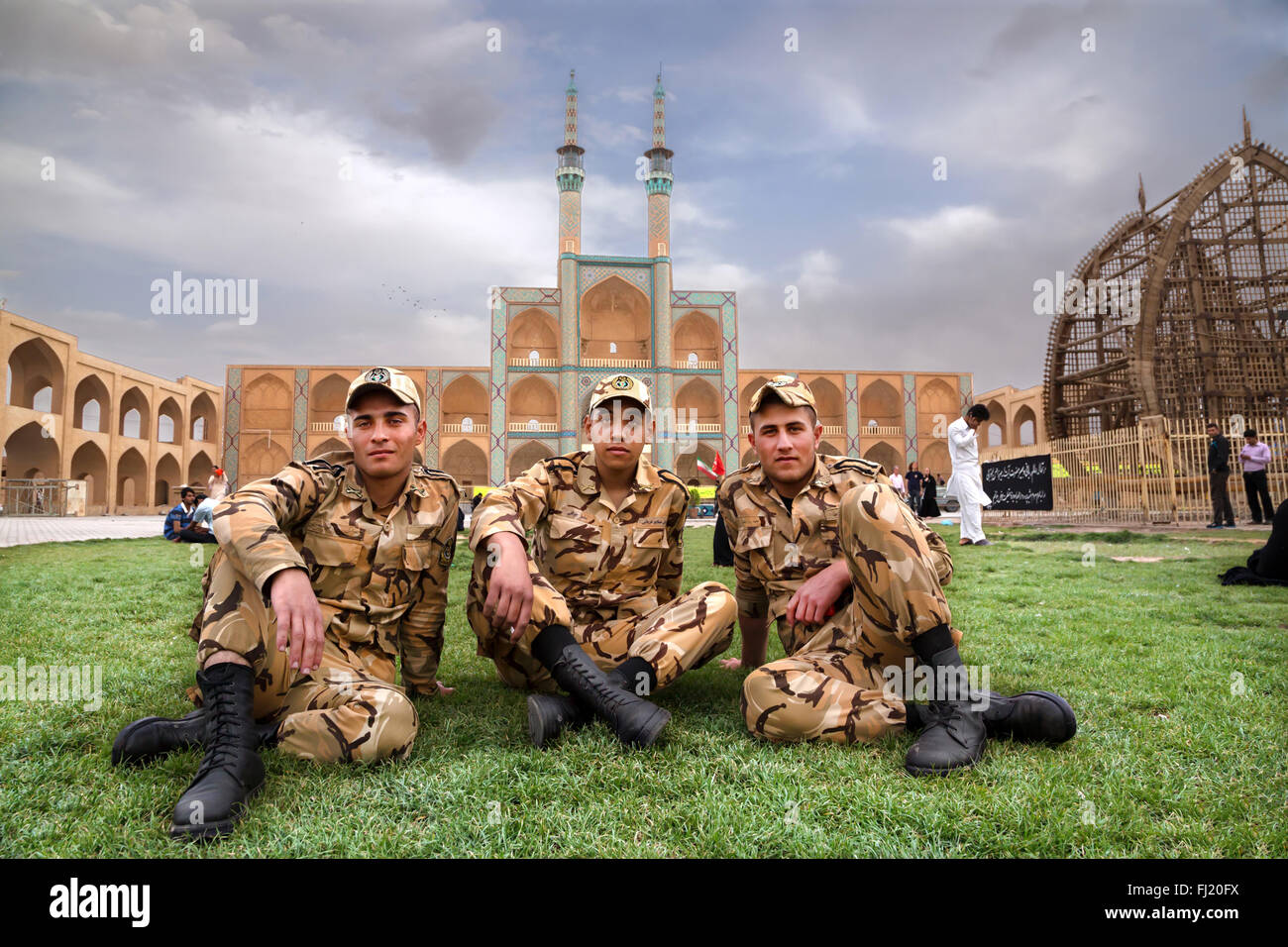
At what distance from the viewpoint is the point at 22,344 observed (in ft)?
68.2

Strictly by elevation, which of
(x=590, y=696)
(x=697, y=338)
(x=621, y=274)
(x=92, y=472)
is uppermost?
(x=621, y=274)

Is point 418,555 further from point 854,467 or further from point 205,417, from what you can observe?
point 205,417

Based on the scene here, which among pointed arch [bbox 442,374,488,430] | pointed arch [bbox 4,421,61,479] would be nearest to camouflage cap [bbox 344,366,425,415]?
pointed arch [bbox 4,421,61,479]

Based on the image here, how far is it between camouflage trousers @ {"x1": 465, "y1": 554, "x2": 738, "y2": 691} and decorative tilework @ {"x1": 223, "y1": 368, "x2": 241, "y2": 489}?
104 feet

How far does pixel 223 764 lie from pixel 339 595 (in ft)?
2.17

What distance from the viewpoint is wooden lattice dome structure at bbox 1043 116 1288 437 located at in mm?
13406

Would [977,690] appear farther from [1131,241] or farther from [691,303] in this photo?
[691,303]

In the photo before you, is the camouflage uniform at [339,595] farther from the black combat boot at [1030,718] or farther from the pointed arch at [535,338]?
the pointed arch at [535,338]

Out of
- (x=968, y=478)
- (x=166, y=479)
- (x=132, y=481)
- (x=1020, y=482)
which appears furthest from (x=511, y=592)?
(x=166, y=479)

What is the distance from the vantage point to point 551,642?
185 cm

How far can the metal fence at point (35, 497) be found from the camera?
65.3 ft

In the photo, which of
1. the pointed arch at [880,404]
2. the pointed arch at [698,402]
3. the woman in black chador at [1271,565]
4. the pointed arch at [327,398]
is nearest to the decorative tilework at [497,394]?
the pointed arch at [698,402]

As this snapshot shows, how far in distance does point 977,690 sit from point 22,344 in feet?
91.6

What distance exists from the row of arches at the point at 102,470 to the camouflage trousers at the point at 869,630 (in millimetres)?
24658
